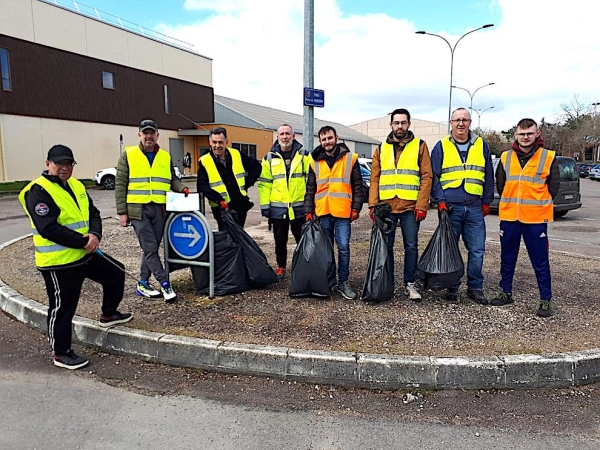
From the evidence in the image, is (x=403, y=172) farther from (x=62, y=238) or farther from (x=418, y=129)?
(x=418, y=129)

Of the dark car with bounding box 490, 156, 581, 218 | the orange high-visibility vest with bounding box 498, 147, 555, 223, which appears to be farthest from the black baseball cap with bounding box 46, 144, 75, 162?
the dark car with bounding box 490, 156, 581, 218

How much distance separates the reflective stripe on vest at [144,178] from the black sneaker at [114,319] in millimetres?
1160

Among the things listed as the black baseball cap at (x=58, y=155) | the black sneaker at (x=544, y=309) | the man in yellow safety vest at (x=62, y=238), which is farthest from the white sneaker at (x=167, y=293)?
the black sneaker at (x=544, y=309)

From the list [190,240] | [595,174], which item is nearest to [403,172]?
[190,240]

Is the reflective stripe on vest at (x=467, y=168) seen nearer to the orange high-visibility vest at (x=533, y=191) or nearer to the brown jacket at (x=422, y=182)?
the brown jacket at (x=422, y=182)

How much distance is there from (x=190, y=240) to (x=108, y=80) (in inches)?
1029

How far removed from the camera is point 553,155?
4.51 m

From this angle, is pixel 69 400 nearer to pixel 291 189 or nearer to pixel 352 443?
pixel 352 443

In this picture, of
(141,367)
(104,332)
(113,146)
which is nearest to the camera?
(141,367)

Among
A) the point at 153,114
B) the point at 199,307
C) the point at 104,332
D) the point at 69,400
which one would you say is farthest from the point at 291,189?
the point at 153,114

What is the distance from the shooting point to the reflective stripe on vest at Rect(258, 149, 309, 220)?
5.50 meters

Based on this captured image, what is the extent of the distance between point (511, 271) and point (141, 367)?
3712 millimetres

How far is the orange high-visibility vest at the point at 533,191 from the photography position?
178 inches

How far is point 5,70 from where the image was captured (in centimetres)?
2203
